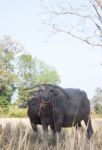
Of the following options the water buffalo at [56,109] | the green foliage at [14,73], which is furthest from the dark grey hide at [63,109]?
the green foliage at [14,73]

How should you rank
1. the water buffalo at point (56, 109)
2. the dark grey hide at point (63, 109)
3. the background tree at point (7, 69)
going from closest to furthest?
the water buffalo at point (56, 109) → the dark grey hide at point (63, 109) → the background tree at point (7, 69)

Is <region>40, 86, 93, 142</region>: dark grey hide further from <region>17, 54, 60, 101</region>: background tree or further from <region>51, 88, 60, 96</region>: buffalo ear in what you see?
<region>17, 54, 60, 101</region>: background tree

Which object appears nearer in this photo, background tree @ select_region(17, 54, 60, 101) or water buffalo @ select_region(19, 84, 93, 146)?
water buffalo @ select_region(19, 84, 93, 146)

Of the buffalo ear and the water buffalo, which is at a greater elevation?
the buffalo ear

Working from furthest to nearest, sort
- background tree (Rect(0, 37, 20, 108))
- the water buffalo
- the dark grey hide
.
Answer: background tree (Rect(0, 37, 20, 108)) → the dark grey hide → the water buffalo

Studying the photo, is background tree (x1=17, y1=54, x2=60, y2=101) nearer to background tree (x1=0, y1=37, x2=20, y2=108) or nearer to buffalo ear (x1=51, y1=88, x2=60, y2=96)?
background tree (x1=0, y1=37, x2=20, y2=108)

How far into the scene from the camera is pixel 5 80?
4353cm

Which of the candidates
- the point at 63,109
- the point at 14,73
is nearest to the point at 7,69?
the point at 14,73

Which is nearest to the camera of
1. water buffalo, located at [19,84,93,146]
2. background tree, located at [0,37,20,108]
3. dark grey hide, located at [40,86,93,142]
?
water buffalo, located at [19,84,93,146]

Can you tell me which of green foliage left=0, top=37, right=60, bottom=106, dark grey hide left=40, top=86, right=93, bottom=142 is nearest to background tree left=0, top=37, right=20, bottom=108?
green foliage left=0, top=37, right=60, bottom=106

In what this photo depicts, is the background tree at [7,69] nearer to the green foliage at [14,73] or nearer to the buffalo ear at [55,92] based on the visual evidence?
the green foliage at [14,73]

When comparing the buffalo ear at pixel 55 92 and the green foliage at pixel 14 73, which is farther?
the green foliage at pixel 14 73

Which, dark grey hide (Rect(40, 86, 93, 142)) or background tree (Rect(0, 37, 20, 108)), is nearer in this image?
dark grey hide (Rect(40, 86, 93, 142))

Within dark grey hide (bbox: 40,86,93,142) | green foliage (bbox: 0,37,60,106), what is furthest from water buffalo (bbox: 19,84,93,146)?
green foliage (bbox: 0,37,60,106)
